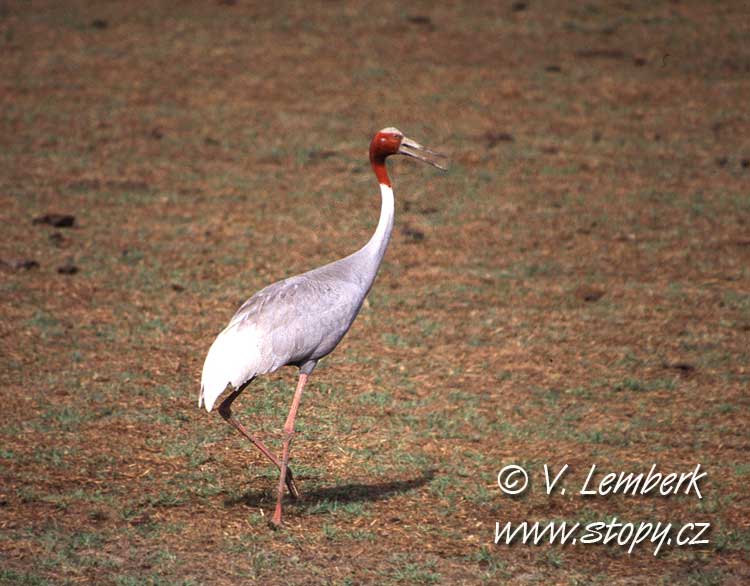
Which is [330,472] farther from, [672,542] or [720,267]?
[720,267]

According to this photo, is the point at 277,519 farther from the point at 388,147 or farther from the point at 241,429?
the point at 388,147

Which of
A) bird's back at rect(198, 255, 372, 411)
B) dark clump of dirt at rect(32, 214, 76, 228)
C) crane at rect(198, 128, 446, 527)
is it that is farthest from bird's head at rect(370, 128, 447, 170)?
dark clump of dirt at rect(32, 214, 76, 228)

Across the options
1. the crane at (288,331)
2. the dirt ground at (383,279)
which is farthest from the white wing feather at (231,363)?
the dirt ground at (383,279)

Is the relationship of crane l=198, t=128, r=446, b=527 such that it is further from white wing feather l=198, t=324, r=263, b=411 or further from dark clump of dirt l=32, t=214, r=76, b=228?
dark clump of dirt l=32, t=214, r=76, b=228

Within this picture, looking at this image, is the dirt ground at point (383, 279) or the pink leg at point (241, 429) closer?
the dirt ground at point (383, 279)

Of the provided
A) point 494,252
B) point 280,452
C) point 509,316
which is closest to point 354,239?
point 494,252

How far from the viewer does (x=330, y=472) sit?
7.14 metres

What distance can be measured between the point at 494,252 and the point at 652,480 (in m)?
4.45

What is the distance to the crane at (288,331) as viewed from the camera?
635cm

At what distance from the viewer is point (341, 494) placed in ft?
22.4

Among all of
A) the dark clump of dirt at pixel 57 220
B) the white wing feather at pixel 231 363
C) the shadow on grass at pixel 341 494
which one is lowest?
the shadow on grass at pixel 341 494

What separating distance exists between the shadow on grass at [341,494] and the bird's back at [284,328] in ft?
2.28

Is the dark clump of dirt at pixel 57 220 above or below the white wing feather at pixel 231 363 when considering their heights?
below

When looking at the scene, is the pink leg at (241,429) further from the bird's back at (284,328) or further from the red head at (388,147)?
the red head at (388,147)
